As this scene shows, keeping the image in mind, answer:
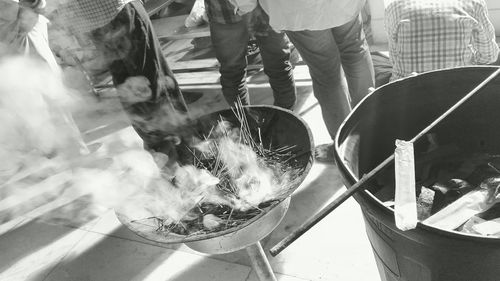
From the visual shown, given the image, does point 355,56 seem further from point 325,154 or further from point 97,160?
point 97,160

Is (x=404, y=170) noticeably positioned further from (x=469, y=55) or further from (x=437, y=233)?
(x=469, y=55)

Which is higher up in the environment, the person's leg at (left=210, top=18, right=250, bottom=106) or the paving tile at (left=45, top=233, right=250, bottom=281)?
the person's leg at (left=210, top=18, right=250, bottom=106)

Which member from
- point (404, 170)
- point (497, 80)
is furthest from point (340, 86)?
point (404, 170)

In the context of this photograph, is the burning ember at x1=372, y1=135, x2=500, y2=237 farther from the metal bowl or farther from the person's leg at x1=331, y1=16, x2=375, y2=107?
the person's leg at x1=331, y1=16, x2=375, y2=107

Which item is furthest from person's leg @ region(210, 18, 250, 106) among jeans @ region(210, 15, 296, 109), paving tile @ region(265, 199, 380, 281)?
paving tile @ region(265, 199, 380, 281)

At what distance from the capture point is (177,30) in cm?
426

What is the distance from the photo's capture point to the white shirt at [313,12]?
6.84 ft

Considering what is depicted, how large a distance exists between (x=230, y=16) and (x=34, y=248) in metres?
2.36

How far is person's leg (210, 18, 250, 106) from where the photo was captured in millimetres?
2896

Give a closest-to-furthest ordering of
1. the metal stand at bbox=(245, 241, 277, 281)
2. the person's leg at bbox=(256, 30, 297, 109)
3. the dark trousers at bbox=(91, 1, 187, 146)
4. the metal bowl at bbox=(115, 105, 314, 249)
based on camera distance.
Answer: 1. the metal bowl at bbox=(115, 105, 314, 249)
2. the metal stand at bbox=(245, 241, 277, 281)
3. the dark trousers at bbox=(91, 1, 187, 146)
4. the person's leg at bbox=(256, 30, 297, 109)

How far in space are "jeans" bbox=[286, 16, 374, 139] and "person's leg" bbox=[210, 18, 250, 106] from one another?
0.59 m

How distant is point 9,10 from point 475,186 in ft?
10.8

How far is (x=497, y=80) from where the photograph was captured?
1209mm

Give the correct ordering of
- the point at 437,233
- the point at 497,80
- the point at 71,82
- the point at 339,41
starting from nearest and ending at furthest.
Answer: the point at 437,233 < the point at 497,80 < the point at 339,41 < the point at 71,82
